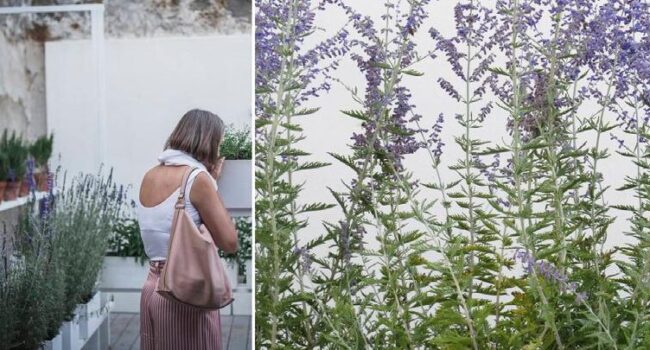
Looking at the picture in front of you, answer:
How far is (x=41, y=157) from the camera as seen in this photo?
7.43 ft

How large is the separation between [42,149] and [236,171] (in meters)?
0.49

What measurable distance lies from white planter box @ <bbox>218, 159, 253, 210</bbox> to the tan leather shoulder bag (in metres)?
0.09

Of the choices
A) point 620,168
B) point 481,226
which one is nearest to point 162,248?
point 481,226

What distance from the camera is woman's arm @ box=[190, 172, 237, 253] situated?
87.9 inches

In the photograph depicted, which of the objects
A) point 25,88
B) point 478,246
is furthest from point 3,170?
point 478,246

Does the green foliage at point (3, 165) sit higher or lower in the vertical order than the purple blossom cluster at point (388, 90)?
lower

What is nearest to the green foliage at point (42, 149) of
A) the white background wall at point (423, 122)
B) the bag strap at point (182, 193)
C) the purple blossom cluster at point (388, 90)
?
the bag strap at point (182, 193)

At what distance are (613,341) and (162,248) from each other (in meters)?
1.09

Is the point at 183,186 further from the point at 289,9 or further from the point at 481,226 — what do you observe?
the point at 481,226

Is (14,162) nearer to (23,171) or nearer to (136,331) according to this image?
A: (23,171)

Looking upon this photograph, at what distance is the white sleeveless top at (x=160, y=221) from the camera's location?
2.22 metres

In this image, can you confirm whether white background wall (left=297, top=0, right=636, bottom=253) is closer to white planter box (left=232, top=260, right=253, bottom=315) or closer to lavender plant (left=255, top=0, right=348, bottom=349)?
lavender plant (left=255, top=0, right=348, bottom=349)

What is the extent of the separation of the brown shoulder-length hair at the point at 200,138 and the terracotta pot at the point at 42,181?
31 cm

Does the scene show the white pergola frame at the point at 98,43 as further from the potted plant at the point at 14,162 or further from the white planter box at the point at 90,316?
the white planter box at the point at 90,316
